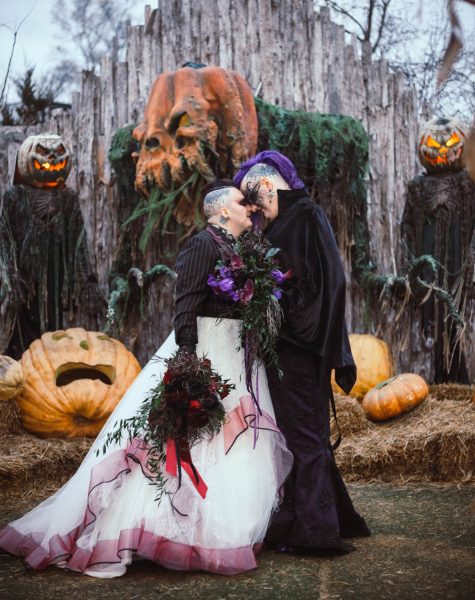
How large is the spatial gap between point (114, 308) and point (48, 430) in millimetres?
1568

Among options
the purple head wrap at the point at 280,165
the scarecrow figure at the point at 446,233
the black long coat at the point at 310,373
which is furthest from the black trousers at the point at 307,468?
the scarecrow figure at the point at 446,233

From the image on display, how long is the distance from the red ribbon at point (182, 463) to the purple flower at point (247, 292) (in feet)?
2.27

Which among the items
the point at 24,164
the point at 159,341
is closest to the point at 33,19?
the point at 24,164

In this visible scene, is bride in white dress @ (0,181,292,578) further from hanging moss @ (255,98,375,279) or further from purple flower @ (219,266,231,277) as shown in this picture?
hanging moss @ (255,98,375,279)

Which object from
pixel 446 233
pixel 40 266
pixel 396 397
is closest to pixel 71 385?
pixel 40 266

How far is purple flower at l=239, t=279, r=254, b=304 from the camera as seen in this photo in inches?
134

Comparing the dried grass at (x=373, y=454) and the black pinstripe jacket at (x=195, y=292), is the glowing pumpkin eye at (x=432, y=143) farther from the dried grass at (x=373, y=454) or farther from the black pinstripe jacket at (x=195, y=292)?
the black pinstripe jacket at (x=195, y=292)

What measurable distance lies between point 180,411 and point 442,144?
16.7ft

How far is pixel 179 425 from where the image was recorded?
3250mm

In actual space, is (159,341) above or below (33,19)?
below

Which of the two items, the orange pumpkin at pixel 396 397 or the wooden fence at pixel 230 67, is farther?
the wooden fence at pixel 230 67

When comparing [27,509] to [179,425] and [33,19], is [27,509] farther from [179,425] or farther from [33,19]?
[33,19]

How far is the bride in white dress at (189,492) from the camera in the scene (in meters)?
3.10

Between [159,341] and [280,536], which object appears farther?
[159,341]
